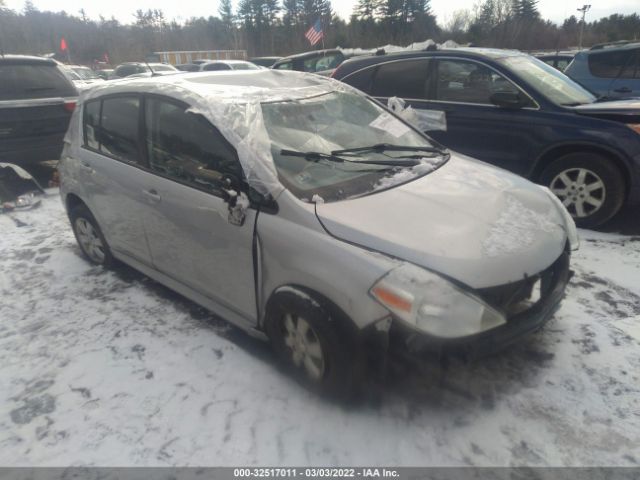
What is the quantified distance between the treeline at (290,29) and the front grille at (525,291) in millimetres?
41083

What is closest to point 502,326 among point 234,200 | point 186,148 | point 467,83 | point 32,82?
point 234,200

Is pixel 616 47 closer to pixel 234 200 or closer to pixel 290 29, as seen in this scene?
pixel 234 200

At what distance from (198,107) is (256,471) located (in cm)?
206

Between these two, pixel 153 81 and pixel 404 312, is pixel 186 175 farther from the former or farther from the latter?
pixel 404 312

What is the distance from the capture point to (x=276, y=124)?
2.76 m

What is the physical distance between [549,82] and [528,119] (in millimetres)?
641

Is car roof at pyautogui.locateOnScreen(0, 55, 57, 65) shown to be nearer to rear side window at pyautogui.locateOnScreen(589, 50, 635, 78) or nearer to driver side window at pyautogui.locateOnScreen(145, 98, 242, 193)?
driver side window at pyautogui.locateOnScreen(145, 98, 242, 193)

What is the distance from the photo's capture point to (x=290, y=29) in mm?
62750

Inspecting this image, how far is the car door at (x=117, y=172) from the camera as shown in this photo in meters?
3.22

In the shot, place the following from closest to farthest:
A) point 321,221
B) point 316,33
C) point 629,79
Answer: point 321,221
point 629,79
point 316,33

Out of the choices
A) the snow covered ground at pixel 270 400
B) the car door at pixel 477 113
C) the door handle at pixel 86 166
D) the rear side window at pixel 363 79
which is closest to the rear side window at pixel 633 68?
the car door at pixel 477 113

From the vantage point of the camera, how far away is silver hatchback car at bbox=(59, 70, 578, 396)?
81.7 inches

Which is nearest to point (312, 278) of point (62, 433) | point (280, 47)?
point (62, 433)

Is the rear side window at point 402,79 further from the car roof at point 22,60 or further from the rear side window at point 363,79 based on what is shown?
the car roof at point 22,60
